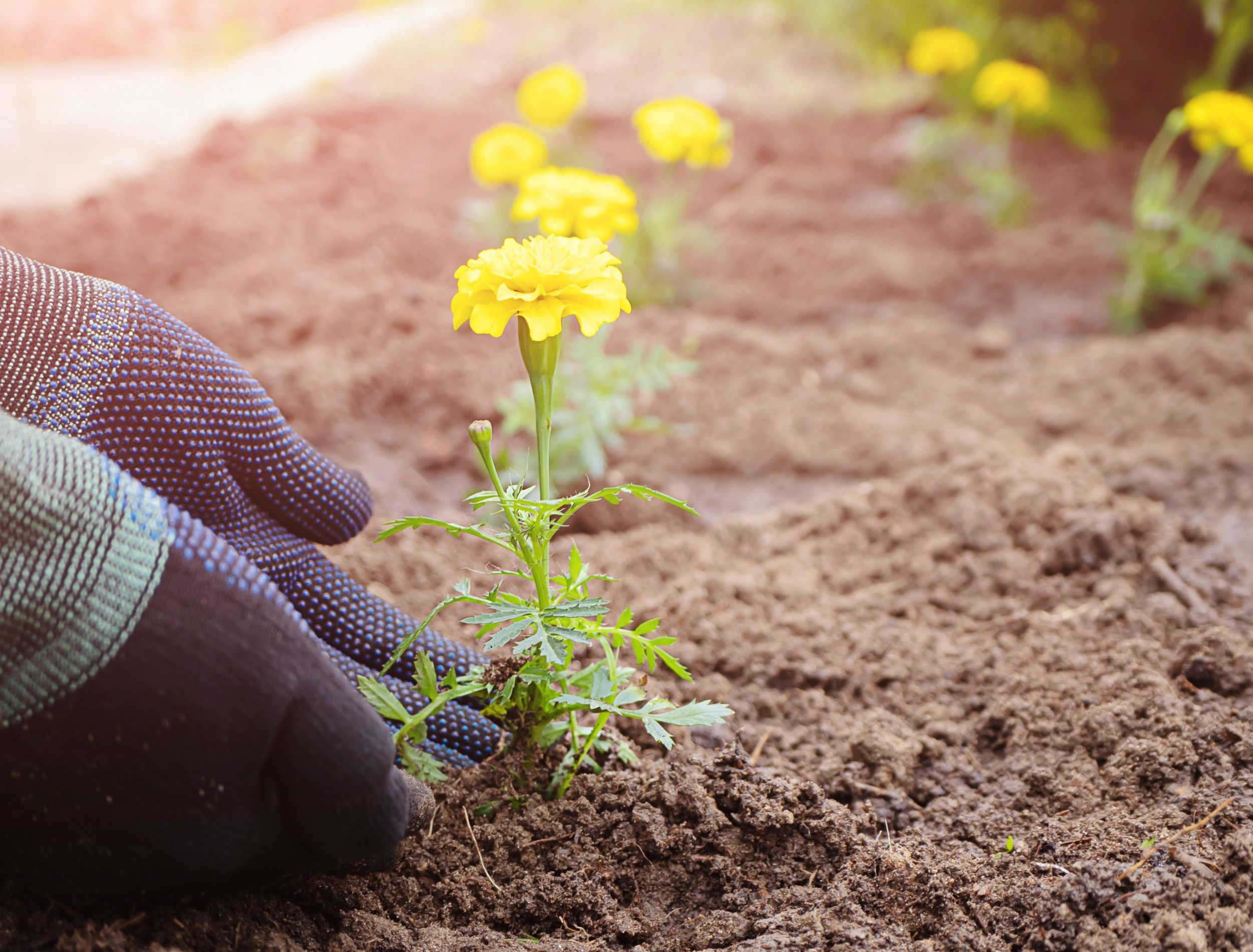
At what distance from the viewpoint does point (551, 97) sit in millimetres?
3414

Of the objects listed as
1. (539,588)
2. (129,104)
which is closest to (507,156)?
(539,588)

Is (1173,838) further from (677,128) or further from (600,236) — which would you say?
(677,128)

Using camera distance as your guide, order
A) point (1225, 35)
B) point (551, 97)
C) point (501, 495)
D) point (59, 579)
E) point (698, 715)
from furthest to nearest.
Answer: point (1225, 35) < point (551, 97) < point (698, 715) < point (501, 495) < point (59, 579)

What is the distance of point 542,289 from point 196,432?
1.55ft

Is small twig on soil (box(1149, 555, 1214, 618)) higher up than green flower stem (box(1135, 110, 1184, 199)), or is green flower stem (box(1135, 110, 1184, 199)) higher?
green flower stem (box(1135, 110, 1184, 199))

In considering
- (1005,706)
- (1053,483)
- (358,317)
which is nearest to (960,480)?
(1053,483)

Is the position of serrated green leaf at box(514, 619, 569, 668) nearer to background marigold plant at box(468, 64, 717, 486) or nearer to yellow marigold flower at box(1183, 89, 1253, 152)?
background marigold plant at box(468, 64, 717, 486)

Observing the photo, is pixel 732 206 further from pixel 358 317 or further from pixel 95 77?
pixel 95 77

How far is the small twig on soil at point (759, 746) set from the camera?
1673 mm

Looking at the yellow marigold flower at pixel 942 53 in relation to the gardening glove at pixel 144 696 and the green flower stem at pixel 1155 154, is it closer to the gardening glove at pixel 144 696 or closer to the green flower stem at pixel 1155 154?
the green flower stem at pixel 1155 154

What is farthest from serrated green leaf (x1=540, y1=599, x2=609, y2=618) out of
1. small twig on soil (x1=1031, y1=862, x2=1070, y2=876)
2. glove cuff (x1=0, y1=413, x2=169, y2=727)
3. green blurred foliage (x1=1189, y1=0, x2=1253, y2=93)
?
green blurred foliage (x1=1189, y1=0, x2=1253, y2=93)

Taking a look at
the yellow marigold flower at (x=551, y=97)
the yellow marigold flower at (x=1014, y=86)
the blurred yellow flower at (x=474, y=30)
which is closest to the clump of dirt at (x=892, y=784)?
the yellow marigold flower at (x=551, y=97)

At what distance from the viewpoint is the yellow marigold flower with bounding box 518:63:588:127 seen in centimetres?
341

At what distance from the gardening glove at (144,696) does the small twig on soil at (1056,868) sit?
92 cm
